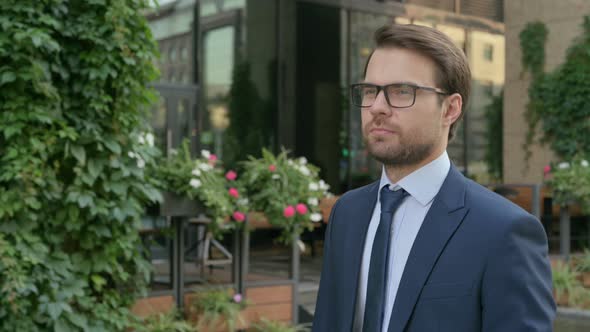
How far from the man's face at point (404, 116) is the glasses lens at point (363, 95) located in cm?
2

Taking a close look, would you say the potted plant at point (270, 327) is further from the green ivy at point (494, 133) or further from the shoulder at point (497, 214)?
the green ivy at point (494, 133)

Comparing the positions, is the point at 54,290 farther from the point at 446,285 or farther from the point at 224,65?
the point at 224,65

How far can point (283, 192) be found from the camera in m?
5.49

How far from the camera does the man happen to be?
1214 millimetres

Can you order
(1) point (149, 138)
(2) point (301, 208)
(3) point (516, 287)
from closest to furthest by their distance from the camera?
(3) point (516, 287)
(1) point (149, 138)
(2) point (301, 208)

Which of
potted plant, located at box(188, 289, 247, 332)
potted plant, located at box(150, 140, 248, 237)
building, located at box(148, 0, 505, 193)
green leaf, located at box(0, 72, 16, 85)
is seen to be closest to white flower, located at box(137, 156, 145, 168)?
potted plant, located at box(150, 140, 248, 237)

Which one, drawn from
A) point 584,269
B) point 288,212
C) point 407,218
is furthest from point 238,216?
point 584,269

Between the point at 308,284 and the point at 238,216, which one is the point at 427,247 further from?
the point at 308,284

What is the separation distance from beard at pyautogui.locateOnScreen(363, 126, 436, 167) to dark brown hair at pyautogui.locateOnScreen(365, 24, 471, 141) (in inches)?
4.6

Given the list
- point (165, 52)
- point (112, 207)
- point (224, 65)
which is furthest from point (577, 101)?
point (112, 207)

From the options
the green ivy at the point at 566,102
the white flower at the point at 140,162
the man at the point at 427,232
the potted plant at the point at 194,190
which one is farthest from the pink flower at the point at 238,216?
the green ivy at the point at 566,102

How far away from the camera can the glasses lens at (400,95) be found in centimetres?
130

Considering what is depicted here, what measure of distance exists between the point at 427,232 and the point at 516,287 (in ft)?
0.62

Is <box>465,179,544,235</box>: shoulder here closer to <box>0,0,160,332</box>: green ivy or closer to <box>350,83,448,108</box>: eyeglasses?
<box>350,83,448,108</box>: eyeglasses
